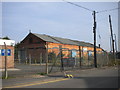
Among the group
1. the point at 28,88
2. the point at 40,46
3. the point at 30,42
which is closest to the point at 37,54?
the point at 40,46

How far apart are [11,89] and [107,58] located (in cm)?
2220

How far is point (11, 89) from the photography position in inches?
330

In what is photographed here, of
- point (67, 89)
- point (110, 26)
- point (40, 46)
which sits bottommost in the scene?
point (67, 89)

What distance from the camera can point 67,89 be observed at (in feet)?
27.7

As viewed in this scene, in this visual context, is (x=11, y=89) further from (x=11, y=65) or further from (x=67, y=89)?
(x=11, y=65)

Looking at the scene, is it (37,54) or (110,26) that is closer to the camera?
(110,26)

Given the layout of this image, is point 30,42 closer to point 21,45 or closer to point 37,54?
point 21,45

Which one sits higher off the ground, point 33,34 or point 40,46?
point 33,34

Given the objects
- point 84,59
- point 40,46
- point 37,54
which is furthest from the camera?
point 40,46

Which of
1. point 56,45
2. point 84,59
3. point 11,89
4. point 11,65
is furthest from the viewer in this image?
point 56,45

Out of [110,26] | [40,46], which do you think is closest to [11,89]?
[110,26]

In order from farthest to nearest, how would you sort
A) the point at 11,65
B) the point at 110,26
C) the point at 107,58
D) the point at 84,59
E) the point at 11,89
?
1. the point at 110,26
2. the point at 107,58
3. the point at 84,59
4. the point at 11,65
5. the point at 11,89

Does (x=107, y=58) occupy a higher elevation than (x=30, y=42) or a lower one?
lower

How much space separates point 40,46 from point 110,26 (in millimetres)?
18720
